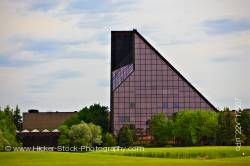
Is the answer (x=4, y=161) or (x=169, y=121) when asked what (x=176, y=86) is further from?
(x=4, y=161)

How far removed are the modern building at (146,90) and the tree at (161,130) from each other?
14340 millimetres

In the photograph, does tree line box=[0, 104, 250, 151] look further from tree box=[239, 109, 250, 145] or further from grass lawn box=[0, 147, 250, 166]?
grass lawn box=[0, 147, 250, 166]

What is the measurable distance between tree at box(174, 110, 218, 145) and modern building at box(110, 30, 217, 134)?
20.4m

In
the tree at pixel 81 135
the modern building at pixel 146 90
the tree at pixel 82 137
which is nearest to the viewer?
the tree at pixel 81 135

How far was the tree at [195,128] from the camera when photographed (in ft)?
239

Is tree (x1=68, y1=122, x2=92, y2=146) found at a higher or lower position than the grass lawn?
higher

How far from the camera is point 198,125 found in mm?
74562

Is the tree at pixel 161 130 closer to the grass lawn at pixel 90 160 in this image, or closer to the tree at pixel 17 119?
the grass lawn at pixel 90 160

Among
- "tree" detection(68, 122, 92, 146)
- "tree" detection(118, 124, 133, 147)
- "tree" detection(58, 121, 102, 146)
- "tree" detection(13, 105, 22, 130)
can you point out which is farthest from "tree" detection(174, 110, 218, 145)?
"tree" detection(13, 105, 22, 130)

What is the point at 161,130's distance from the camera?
260 ft

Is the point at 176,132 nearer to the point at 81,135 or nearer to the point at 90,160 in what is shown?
the point at 81,135

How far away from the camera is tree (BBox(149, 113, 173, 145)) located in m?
77.8

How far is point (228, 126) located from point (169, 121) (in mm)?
12774

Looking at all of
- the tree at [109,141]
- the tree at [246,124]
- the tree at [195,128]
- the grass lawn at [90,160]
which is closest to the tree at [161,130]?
the tree at [195,128]
